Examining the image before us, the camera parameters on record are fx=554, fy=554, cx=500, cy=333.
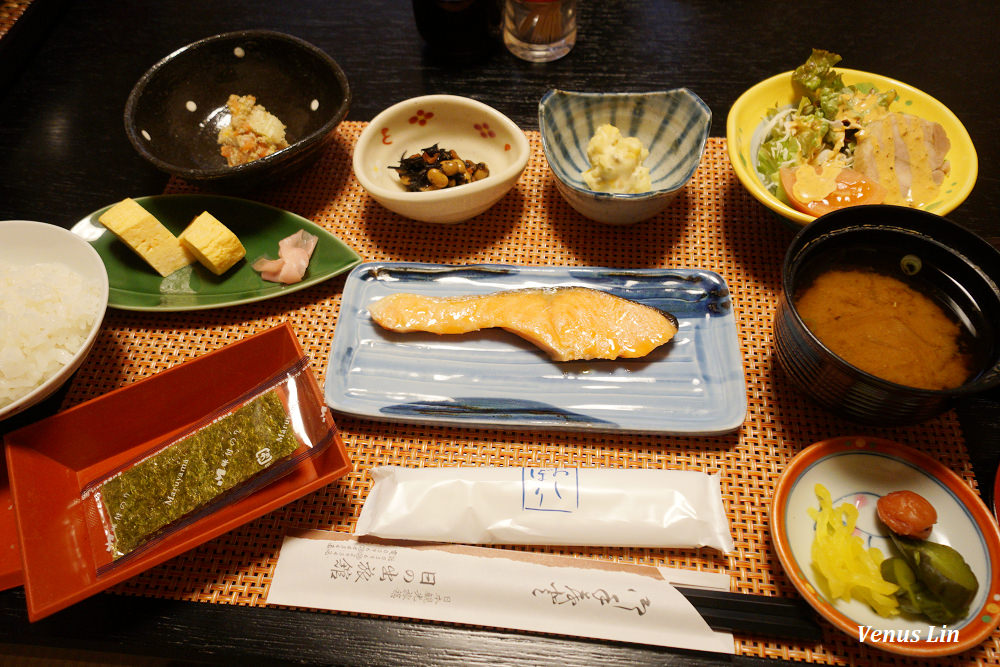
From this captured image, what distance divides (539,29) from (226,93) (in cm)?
118

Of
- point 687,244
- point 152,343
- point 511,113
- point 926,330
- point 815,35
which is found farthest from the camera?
point 815,35

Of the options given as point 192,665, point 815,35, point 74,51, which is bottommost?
point 192,665

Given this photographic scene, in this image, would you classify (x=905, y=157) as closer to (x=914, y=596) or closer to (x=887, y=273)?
(x=887, y=273)

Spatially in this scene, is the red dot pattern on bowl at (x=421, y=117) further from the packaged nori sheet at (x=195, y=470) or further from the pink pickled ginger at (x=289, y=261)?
the packaged nori sheet at (x=195, y=470)

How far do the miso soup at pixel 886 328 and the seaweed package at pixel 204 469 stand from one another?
46.4 inches

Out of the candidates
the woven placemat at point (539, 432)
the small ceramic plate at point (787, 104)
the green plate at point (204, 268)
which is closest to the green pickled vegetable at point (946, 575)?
the woven placemat at point (539, 432)

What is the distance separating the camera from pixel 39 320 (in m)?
1.35

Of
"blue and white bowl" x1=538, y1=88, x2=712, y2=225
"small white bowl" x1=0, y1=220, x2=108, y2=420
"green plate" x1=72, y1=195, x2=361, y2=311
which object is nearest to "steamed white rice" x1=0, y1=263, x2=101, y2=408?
"small white bowl" x1=0, y1=220, x2=108, y2=420

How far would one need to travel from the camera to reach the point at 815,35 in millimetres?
2234

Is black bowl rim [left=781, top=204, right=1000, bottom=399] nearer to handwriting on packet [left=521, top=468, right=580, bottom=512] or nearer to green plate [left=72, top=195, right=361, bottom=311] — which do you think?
handwriting on packet [left=521, top=468, right=580, bottom=512]

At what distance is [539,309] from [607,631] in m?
0.78

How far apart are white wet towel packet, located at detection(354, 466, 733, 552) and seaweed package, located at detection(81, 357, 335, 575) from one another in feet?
0.76

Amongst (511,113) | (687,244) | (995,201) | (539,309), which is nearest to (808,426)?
(687,244)

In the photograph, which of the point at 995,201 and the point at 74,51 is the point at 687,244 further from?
the point at 74,51
